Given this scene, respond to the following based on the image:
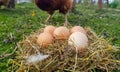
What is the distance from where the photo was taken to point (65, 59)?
2.76m

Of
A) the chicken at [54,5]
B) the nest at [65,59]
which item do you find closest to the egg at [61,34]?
the nest at [65,59]

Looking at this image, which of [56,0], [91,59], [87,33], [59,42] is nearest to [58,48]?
[59,42]

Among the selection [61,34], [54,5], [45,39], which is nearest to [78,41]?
[61,34]

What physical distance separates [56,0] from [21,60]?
→ 2382 mm

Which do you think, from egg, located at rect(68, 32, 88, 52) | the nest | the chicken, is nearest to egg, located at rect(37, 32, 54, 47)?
the nest

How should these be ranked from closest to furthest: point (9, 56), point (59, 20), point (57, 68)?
1. point (57, 68)
2. point (9, 56)
3. point (59, 20)

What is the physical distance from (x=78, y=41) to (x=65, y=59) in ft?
0.78

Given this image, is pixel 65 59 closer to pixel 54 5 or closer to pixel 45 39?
pixel 45 39

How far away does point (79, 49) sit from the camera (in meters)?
2.87

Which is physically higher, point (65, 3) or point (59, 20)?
point (65, 3)

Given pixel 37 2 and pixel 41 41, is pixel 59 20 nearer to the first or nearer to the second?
pixel 37 2

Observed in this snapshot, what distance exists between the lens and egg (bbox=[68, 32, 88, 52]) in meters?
2.87

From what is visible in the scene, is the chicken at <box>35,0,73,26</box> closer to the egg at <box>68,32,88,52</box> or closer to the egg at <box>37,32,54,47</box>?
the egg at <box>37,32,54,47</box>

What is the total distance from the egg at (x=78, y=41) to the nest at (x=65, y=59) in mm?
49
